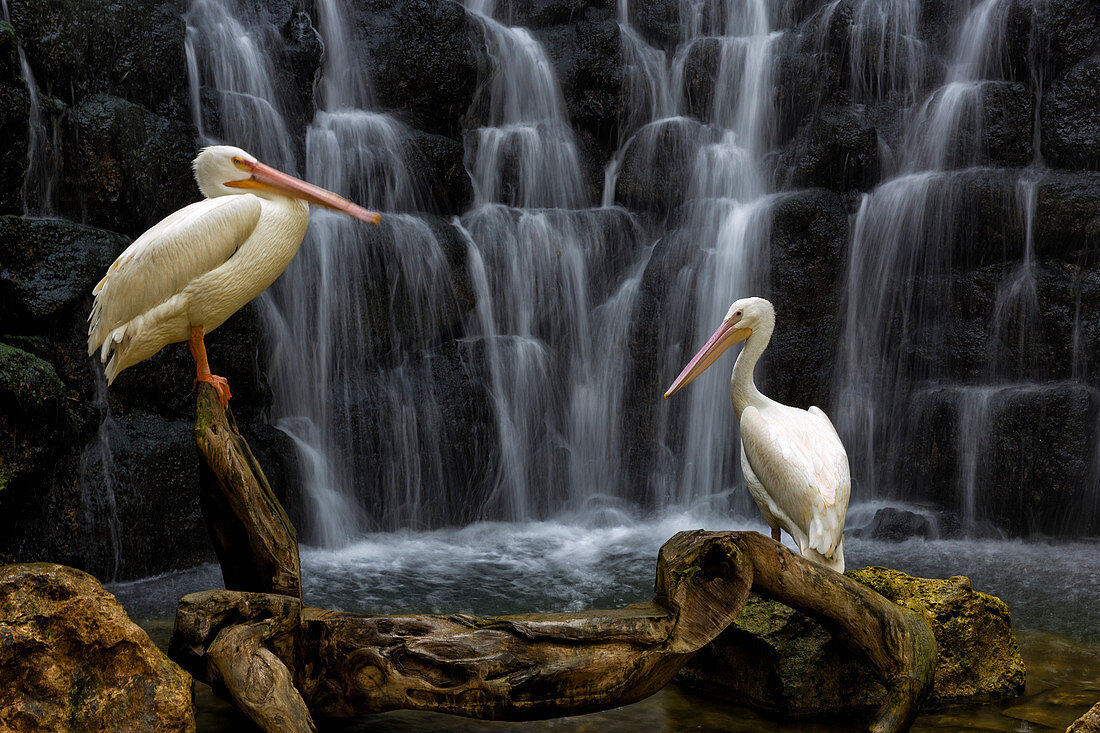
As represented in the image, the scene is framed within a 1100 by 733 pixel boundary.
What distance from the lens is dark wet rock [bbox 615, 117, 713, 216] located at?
11.8m

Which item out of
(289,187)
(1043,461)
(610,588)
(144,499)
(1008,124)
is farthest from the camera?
(1008,124)

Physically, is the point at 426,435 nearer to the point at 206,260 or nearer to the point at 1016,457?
the point at 206,260

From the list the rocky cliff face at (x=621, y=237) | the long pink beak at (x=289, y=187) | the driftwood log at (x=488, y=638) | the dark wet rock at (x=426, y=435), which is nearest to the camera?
the driftwood log at (x=488, y=638)

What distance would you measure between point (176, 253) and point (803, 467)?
121 inches

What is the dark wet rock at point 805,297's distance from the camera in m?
9.96

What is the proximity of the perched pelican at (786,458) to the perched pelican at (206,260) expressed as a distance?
6.84 ft

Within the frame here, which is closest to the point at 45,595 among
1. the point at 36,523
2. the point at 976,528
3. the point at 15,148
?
the point at 36,523

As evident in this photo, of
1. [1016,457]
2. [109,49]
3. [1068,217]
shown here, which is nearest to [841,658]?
[1016,457]

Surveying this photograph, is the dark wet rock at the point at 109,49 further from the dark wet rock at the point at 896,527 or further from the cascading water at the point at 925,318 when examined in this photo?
the dark wet rock at the point at 896,527

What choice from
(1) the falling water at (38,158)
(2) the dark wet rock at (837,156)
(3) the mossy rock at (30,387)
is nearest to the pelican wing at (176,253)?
(3) the mossy rock at (30,387)

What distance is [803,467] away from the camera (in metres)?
4.67

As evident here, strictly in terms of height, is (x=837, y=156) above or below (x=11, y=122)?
below

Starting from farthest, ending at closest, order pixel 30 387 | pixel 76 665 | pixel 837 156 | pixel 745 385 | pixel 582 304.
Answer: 1. pixel 837 156
2. pixel 582 304
3. pixel 30 387
4. pixel 745 385
5. pixel 76 665

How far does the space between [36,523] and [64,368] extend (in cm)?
121
